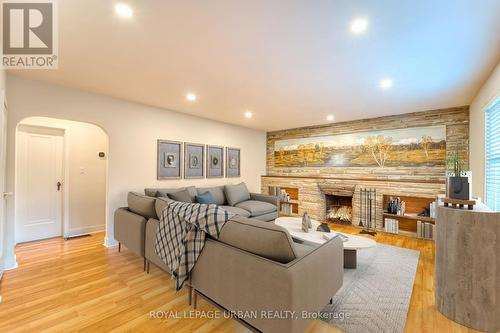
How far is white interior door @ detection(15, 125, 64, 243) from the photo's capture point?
3658 mm

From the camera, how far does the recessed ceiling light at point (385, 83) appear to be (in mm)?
2814

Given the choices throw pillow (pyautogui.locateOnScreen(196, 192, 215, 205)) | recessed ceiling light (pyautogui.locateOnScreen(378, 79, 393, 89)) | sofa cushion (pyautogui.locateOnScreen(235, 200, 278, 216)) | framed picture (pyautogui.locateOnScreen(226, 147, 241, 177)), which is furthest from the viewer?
framed picture (pyautogui.locateOnScreen(226, 147, 241, 177))

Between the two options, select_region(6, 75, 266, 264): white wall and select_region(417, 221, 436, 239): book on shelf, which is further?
select_region(417, 221, 436, 239): book on shelf

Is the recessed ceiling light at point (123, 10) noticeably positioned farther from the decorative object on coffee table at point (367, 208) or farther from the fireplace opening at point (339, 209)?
the fireplace opening at point (339, 209)

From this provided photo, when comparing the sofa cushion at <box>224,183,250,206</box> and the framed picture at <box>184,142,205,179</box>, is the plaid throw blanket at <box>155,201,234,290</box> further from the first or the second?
the sofa cushion at <box>224,183,250,206</box>

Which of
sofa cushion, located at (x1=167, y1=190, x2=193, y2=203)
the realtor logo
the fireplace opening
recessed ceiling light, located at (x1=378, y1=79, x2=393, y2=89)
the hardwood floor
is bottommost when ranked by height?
the hardwood floor

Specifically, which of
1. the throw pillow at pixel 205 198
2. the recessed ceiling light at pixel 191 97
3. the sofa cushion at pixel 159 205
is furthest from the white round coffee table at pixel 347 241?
the recessed ceiling light at pixel 191 97

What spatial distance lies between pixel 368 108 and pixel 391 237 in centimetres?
247

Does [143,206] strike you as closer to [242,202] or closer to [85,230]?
[85,230]

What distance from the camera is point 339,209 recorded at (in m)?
5.27

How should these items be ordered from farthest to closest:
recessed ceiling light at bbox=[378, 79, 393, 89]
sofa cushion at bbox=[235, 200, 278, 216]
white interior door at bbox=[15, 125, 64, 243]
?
sofa cushion at bbox=[235, 200, 278, 216] → white interior door at bbox=[15, 125, 64, 243] → recessed ceiling light at bbox=[378, 79, 393, 89]

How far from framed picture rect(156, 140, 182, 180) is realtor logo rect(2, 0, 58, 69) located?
199 centimetres

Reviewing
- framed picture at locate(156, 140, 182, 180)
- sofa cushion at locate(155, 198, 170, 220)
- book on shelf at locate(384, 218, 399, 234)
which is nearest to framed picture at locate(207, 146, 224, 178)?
framed picture at locate(156, 140, 182, 180)

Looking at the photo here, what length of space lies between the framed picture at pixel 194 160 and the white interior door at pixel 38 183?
2.22 meters
